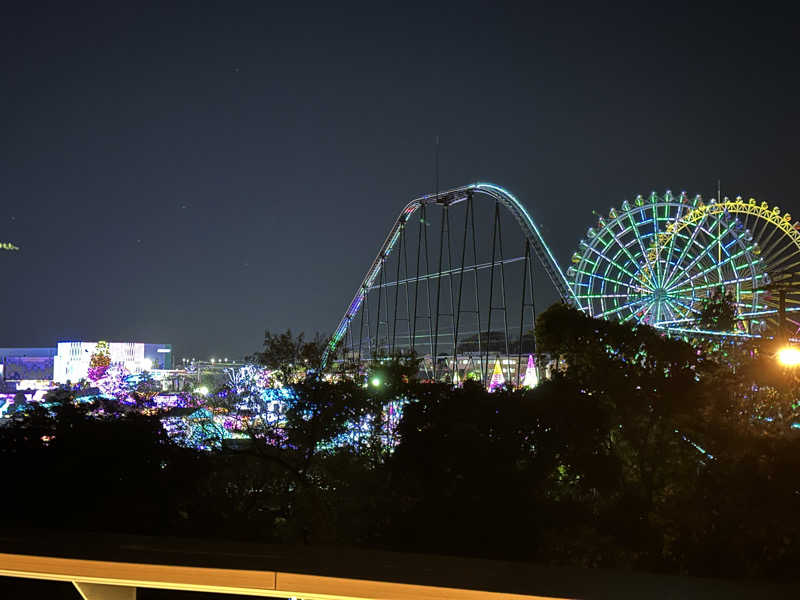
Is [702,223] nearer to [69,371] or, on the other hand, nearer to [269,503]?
[269,503]

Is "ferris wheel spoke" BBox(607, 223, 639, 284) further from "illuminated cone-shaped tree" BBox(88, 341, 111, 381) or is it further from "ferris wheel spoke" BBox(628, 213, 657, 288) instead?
"illuminated cone-shaped tree" BBox(88, 341, 111, 381)

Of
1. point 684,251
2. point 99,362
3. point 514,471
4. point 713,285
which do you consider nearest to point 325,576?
point 514,471

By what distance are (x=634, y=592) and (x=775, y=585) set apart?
0.44 meters

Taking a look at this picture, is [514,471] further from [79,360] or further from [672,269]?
[79,360]

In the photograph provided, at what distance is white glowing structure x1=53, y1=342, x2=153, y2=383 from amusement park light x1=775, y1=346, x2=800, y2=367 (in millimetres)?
79700

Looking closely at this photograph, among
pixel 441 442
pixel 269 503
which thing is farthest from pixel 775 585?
pixel 269 503

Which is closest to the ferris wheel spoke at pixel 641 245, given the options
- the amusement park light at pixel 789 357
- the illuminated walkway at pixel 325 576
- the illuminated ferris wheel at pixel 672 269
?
the illuminated ferris wheel at pixel 672 269

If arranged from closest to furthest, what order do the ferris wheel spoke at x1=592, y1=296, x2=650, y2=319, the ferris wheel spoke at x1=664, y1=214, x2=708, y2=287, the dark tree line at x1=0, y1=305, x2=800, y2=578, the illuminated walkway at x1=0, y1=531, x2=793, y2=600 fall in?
1. the illuminated walkway at x1=0, y1=531, x2=793, y2=600
2. the dark tree line at x1=0, y1=305, x2=800, y2=578
3. the ferris wheel spoke at x1=664, y1=214, x2=708, y2=287
4. the ferris wheel spoke at x1=592, y1=296, x2=650, y2=319

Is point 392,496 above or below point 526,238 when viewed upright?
below

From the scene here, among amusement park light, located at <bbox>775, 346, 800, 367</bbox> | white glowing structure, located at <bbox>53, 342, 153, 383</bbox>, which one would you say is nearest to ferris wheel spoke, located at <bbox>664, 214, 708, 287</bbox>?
amusement park light, located at <bbox>775, 346, 800, 367</bbox>

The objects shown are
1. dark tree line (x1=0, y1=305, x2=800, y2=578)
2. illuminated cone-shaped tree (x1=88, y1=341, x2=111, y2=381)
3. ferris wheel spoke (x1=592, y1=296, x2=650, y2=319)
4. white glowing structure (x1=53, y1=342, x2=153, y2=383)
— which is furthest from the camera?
white glowing structure (x1=53, y1=342, x2=153, y2=383)

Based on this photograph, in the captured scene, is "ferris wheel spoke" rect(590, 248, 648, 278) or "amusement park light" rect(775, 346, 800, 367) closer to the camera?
"amusement park light" rect(775, 346, 800, 367)

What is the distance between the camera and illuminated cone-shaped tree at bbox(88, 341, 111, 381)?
6562 cm

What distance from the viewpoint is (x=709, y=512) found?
934cm
